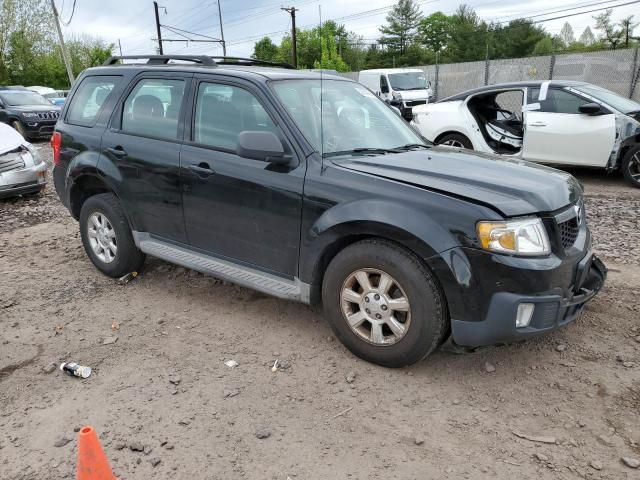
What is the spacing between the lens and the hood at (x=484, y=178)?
302 cm

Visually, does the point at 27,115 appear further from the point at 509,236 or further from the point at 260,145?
the point at 509,236

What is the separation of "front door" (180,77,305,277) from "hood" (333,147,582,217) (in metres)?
0.49

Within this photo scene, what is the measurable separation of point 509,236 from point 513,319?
0.45 m

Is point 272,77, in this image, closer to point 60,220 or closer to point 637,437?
point 637,437

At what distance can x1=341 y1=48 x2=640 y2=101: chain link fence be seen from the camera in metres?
16.7

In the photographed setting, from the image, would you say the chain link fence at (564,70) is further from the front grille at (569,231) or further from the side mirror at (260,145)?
the side mirror at (260,145)

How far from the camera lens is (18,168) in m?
8.10

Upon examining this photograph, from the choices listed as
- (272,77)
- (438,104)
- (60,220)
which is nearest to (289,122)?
(272,77)

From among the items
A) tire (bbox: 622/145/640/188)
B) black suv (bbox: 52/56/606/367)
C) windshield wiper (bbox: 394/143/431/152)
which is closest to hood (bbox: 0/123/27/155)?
black suv (bbox: 52/56/606/367)

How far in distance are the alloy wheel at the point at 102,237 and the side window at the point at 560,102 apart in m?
6.60

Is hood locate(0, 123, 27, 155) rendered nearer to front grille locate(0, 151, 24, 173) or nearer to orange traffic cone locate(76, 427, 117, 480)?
front grille locate(0, 151, 24, 173)

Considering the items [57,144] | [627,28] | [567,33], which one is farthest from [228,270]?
[567,33]

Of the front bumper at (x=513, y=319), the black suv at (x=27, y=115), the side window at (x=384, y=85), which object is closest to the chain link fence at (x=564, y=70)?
the side window at (x=384, y=85)

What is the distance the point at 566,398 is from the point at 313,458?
1.49 m
